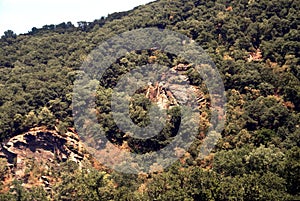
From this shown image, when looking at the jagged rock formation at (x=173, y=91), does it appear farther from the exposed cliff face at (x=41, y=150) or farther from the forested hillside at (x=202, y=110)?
the exposed cliff face at (x=41, y=150)

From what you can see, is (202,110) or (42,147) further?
(202,110)

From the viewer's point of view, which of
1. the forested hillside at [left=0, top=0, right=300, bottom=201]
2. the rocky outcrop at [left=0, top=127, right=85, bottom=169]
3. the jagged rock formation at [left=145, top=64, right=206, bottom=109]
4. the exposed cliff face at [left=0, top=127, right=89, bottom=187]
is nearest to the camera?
the forested hillside at [left=0, top=0, right=300, bottom=201]

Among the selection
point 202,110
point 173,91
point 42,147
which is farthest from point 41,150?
point 202,110

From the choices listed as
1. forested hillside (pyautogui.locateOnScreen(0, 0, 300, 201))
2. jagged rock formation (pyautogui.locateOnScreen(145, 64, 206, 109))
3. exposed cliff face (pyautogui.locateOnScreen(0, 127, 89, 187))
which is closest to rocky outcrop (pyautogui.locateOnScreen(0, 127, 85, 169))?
exposed cliff face (pyautogui.locateOnScreen(0, 127, 89, 187))

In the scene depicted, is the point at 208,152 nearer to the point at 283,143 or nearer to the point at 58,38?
the point at 283,143

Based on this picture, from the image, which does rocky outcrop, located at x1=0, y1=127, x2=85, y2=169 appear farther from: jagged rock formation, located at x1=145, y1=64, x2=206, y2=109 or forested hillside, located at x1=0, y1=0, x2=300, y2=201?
jagged rock formation, located at x1=145, y1=64, x2=206, y2=109

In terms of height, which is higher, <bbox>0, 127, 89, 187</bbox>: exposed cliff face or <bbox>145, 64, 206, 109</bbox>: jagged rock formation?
<bbox>145, 64, 206, 109</bbox>: jagged rock formation

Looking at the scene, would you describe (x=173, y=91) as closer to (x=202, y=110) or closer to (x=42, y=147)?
(x=202, y=110)

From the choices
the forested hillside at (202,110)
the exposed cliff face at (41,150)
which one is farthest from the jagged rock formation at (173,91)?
the exposed cliff face at (41,150)
